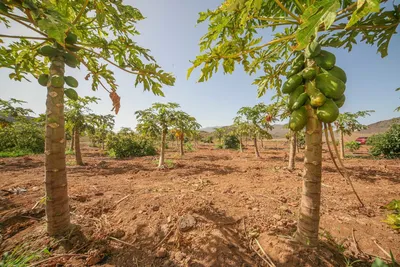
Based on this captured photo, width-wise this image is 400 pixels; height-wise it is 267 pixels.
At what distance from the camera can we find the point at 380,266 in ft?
4.54

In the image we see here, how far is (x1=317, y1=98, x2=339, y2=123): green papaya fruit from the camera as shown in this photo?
1633 millimetres

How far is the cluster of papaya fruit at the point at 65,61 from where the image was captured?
2160mm

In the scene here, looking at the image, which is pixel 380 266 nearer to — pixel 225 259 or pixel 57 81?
pixel 225 259

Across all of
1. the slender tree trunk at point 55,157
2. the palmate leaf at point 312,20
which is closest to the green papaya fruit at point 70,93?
the slender tree trunk at point 55,157

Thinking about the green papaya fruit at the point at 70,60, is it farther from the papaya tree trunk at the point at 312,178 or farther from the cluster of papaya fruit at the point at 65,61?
the papaya tree trunk at the point at 312,178

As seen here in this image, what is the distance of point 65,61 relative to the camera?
7.75 ft

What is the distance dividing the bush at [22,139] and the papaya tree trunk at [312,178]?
2259cm

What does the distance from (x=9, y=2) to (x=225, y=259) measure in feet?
11.7

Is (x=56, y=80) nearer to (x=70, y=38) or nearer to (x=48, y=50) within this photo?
(x=48, y=50)

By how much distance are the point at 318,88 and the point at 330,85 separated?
112 mm

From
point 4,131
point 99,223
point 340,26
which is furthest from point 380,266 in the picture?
point 4,131

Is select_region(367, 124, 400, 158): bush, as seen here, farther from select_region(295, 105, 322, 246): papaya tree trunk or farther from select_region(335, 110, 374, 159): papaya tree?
select_region(295, 105, 322, 246): papaya tree trunk

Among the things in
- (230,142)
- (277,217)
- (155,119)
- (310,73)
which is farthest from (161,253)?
(230,142)

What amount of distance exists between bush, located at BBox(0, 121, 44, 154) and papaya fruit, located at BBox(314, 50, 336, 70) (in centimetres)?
2266
